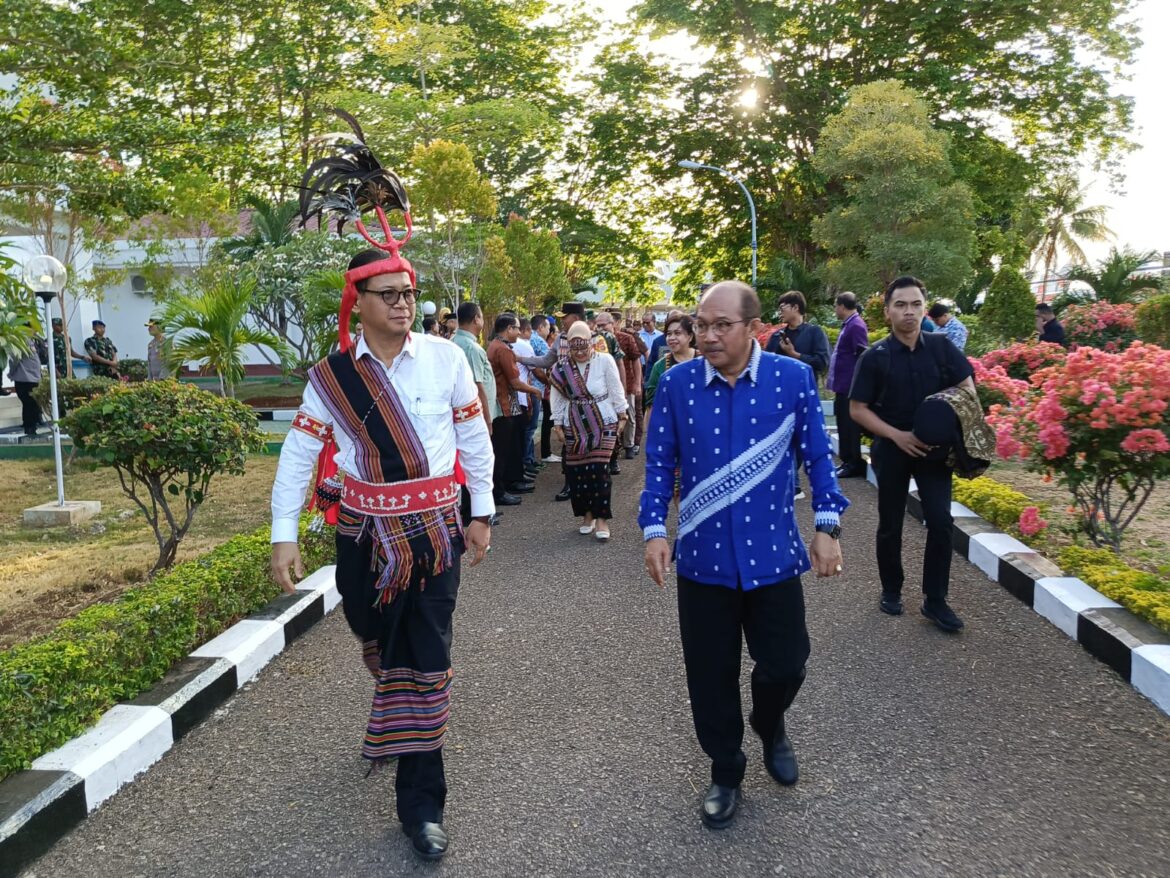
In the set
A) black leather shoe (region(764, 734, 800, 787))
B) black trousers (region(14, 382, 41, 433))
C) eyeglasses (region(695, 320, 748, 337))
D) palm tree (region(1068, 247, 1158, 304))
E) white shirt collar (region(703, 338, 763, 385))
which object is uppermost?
palm tree (region(1068, 247, 1158, 304))

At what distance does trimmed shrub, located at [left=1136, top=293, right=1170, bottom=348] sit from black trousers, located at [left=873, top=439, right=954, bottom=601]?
30.7 feet

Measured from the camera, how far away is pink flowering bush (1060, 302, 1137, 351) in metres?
15.1

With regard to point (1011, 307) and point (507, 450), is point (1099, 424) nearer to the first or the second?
point (507, 450)

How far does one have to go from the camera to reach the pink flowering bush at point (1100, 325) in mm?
15102

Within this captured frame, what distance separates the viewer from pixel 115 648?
4.00 m

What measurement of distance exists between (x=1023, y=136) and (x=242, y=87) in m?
21.9

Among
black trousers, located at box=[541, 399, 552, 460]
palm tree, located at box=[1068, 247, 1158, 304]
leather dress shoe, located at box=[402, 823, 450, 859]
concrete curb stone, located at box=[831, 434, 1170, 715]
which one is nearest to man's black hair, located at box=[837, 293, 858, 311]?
concrete curb stone, located at box=[831, 434, 1170, 715]

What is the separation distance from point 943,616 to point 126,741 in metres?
3.89

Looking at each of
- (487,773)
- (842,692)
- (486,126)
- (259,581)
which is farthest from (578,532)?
(486,126)

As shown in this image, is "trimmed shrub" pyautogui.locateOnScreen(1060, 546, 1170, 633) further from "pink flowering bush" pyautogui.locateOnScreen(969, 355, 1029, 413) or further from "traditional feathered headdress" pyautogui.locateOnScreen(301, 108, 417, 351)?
"traditional feathered headdress" pyautogui.locateOnScreen(301, 108, 417, 351)

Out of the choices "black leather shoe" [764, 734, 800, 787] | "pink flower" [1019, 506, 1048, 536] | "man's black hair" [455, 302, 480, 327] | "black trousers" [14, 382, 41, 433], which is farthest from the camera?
"black trousers" [14, 382, 41, 433]

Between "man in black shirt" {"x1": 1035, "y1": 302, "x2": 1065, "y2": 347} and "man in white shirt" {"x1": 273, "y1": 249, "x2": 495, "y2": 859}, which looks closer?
"man in white shirt" {"x1": 273, "y1": 249, "x2": 495, "y2": 859}

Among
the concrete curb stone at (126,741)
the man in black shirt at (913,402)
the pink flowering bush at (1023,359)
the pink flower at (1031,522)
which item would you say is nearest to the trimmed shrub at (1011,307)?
the pink flowering bush at (1023,359)

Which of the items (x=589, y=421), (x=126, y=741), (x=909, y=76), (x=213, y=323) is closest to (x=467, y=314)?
(x=589, y=421)
